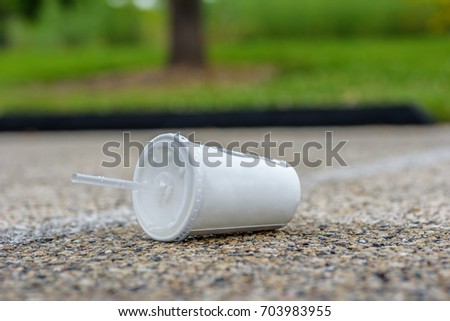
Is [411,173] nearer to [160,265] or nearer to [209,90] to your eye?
[160,265]

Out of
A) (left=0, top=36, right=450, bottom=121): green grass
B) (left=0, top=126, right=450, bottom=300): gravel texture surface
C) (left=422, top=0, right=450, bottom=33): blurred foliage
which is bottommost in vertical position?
(left=0, top=126, right=450, bottom=300): gravel texture surface

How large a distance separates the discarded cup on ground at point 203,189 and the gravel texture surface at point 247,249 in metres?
0.08

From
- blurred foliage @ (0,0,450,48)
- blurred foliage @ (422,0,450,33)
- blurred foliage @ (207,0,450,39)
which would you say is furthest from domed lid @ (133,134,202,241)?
blurred foliage @ (207,0,450,39)

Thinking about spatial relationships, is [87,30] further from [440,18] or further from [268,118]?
[268,118]

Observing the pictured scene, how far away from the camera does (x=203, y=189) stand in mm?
2791

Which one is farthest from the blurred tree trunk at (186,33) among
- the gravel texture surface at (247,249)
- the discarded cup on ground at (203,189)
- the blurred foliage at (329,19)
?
the discarded cup on ground at (203,189)

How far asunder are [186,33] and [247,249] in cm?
1282

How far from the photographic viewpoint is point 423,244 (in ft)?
9.36

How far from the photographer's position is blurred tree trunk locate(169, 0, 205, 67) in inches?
599

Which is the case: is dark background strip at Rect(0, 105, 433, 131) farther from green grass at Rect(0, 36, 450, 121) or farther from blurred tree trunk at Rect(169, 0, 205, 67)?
blurred tree trunk at Rect(169, 0, 205, 67)

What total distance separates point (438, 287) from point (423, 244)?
0.66 metres

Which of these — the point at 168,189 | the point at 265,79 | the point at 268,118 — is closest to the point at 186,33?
the point at 265,79

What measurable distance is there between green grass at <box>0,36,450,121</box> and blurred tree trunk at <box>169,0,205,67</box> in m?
0.84

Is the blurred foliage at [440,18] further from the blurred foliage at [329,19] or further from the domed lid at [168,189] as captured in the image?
the domed lid at [168,189]
